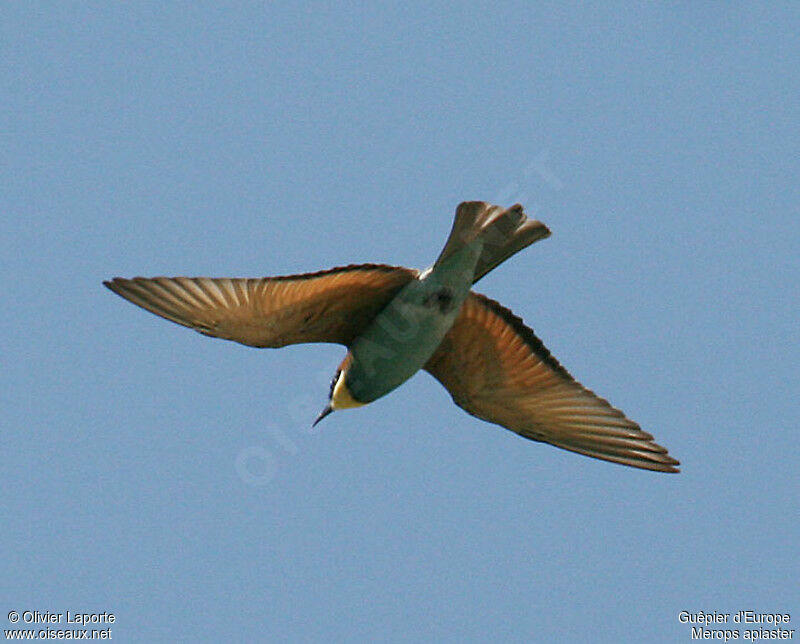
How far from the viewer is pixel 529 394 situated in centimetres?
962

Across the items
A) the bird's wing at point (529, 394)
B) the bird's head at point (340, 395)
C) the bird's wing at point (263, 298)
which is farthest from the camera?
the bird's wing at point (529, 394)

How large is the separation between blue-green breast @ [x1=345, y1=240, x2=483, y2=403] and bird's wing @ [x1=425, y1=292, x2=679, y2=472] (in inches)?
21.9

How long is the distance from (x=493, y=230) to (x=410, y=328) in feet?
2.74

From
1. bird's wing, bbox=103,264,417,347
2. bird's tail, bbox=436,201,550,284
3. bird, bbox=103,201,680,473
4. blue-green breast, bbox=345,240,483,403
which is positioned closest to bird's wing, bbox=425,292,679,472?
bird, bbox=103,201,680,473

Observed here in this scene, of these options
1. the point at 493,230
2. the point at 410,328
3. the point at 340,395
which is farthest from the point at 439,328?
the point at 340,395

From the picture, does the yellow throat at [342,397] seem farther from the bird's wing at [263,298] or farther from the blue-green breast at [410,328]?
the bird's wing at [263,298]

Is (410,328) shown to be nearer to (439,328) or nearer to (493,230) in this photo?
(439,328)

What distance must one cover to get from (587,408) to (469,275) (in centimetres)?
161

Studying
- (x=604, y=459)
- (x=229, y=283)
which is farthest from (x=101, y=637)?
(x=604, y=459)

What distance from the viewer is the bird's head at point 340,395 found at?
9086mm

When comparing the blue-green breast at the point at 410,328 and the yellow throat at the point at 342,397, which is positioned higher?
the blue-green breast at the point at 410,328

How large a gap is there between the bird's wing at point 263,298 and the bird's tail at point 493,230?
432 millimetres

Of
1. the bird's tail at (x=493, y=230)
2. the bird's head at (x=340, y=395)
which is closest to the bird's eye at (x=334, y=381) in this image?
the bird's head at (x=340, y=395)

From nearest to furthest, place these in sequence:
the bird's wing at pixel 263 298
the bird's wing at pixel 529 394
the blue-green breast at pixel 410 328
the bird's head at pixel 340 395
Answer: the bird's wing at pixel 263 298
the blue-green breast at pixel 410 328
the bird's head at pixel 340 395
the bird's wing at pixel 529 394
